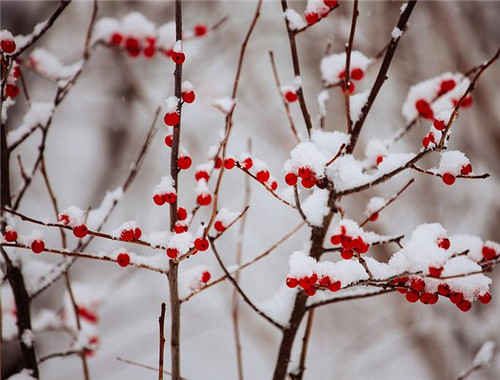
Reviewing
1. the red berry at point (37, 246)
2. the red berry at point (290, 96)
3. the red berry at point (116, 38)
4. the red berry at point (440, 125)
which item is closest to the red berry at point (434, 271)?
the red berry at point (440, 125)

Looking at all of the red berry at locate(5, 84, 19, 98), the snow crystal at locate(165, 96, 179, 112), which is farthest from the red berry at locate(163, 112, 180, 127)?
the red berry at locate(5, 84, 19, 98)

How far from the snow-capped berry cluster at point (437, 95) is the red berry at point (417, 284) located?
559 millimetres

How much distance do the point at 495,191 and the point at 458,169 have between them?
7.81ft

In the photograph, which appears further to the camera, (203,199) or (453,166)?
(203,199)

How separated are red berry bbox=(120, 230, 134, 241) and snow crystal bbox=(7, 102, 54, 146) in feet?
1.53

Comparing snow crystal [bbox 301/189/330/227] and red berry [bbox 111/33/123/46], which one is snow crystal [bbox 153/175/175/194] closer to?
snow crystal [bbox 301/189/330/227]

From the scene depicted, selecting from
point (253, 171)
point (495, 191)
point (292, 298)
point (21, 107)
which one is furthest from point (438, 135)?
point (21, 107)

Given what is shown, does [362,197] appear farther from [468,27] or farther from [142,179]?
[142,179]

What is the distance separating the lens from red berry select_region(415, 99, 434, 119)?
3.99ft

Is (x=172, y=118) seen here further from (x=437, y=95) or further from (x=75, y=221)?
(x=437, y=95)

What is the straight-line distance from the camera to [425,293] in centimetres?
86

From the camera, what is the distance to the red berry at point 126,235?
85 centimetres

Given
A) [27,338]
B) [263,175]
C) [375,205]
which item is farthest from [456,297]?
[27,338]

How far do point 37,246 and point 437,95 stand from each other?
112 cm
